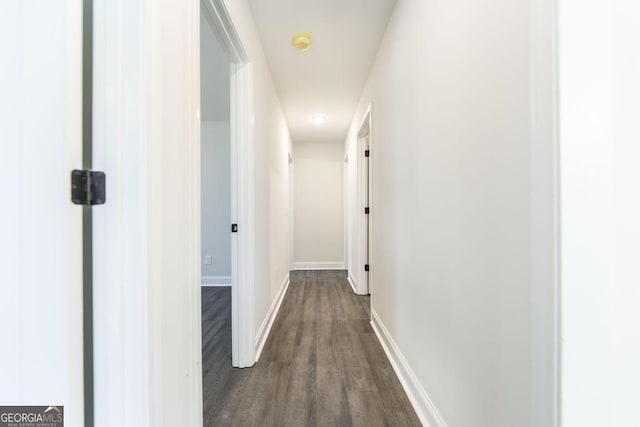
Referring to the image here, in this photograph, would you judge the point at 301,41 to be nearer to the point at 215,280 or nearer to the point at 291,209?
the point at 291,209

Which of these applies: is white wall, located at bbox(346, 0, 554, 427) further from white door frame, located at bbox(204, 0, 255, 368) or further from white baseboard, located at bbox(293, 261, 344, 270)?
white baseboard, located at bbox(293, 261, 344, 270)

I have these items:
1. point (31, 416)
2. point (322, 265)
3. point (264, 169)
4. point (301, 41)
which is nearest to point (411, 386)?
point (31, 416)

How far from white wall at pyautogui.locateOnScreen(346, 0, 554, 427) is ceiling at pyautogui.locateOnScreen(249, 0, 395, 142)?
0.35 meters

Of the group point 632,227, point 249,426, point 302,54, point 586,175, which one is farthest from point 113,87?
point 302,54

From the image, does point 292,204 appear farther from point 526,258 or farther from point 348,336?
point 526,258

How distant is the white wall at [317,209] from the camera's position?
519 centimetres

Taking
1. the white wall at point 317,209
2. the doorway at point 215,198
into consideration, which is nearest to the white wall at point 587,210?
the doorway at point 215,198

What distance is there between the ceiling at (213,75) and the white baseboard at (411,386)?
87.0 inches

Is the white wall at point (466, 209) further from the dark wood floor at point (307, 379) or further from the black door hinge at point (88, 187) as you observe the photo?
the black door hinge at point (88, 187)

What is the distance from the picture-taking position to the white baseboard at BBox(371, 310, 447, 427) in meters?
1.25

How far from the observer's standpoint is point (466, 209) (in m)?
1.02

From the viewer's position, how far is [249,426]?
4.33 feet

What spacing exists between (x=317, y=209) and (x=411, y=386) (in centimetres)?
388

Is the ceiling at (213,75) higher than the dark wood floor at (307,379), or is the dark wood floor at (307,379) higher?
the ceiling at (213,75)
